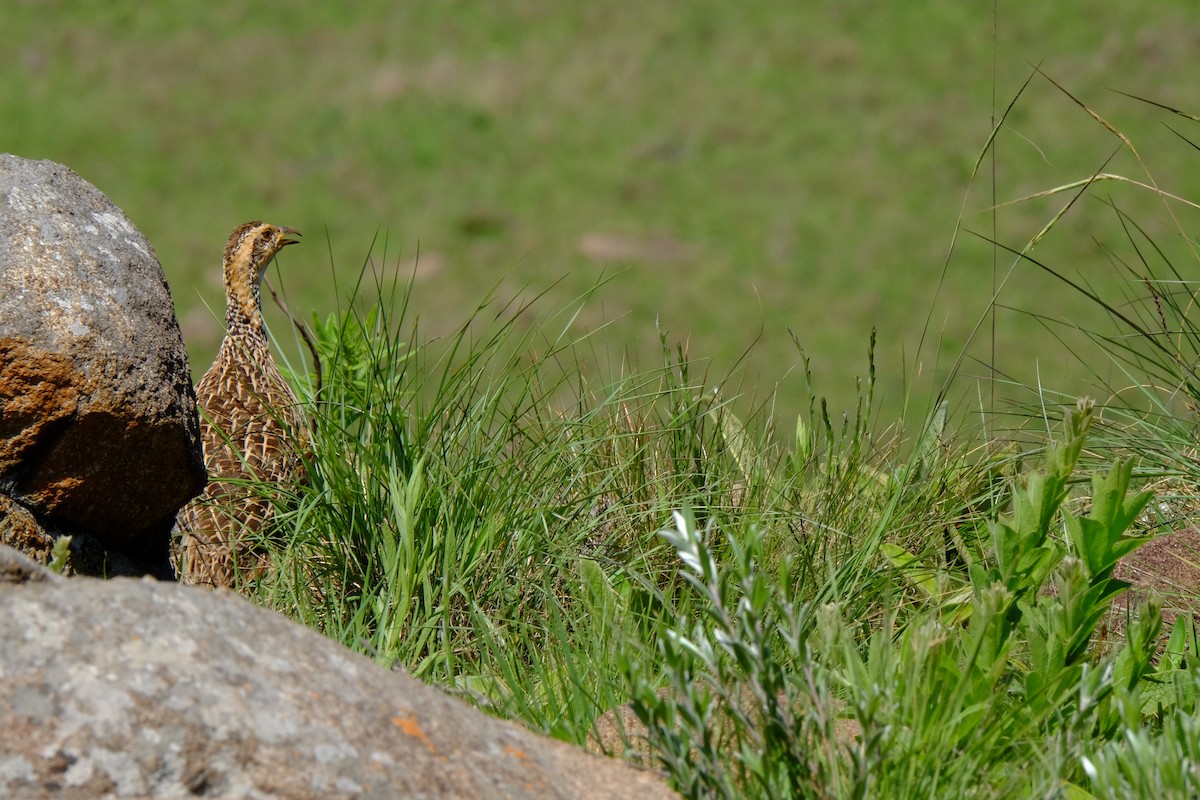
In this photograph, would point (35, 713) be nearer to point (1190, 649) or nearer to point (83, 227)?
point (83, 227)

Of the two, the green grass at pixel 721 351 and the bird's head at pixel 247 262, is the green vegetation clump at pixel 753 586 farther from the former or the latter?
the bird's head at pixel 247 262

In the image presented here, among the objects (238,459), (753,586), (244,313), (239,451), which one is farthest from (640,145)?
(753,586)

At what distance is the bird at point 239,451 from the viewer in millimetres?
3771

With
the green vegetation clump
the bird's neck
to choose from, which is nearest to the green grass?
the green vegetation clump

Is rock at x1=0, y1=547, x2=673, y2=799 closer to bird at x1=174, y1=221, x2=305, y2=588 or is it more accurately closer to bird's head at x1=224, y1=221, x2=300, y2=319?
bird at x1=174, y1=221, x2=305, y2=588

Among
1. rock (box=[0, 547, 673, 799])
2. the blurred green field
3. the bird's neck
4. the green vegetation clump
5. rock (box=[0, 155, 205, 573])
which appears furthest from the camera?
the blurred green field

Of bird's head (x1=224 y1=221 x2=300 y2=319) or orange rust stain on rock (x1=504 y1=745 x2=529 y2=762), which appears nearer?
orange rust stain on rock (x1=504 y1=745 x2=529 y2=762)

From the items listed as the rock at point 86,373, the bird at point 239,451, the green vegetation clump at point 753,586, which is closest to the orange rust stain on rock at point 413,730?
the green vegetation clump at point 753,586

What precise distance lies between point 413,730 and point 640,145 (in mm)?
15598

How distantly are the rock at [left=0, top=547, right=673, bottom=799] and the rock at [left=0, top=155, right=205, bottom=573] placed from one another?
1.04 m

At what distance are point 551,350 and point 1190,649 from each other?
1792mm

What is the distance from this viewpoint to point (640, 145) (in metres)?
17.2

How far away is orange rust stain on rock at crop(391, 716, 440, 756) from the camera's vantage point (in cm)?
202

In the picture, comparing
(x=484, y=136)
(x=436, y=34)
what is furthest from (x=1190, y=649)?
(x=436, y=34)
